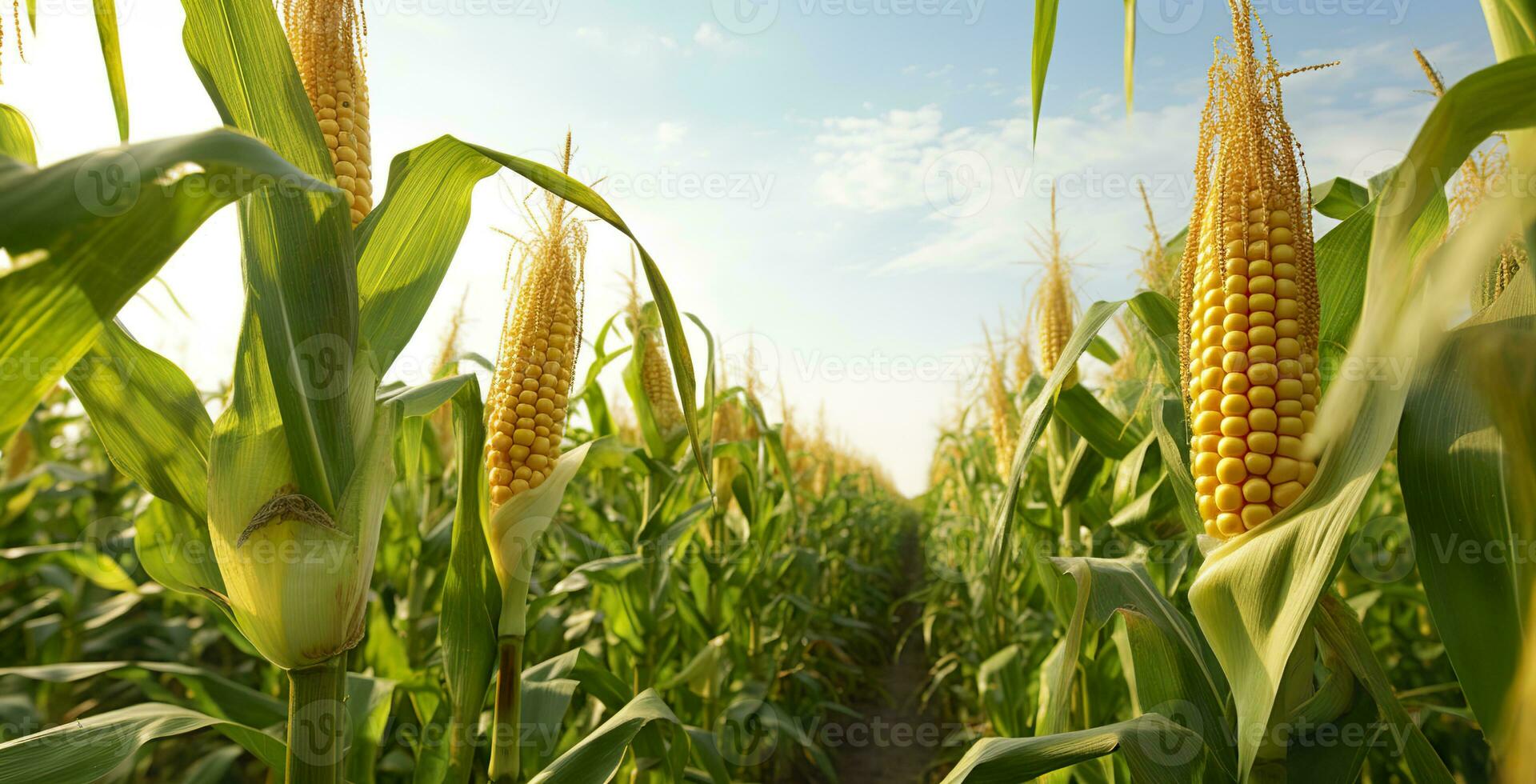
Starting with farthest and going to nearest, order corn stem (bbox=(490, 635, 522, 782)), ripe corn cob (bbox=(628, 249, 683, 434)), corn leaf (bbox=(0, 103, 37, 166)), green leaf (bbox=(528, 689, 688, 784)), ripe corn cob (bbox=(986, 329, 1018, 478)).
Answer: ripe corn cob (bbox=(986, 329, 1018, 478)), ripe corn cob (bbox=(628, 249, 683, 434)), corn stem (bbox=(490, 635, 522, 782)), green leaf (bbox=(528, 689, 688, 784)), corn leaf (bbox=(0, 103, 37, 166))

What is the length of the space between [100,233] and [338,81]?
0.88 meters

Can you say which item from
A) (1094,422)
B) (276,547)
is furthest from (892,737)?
(276,547)

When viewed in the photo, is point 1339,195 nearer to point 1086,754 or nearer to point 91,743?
point 1086,754

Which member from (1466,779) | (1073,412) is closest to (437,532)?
(1073,412)

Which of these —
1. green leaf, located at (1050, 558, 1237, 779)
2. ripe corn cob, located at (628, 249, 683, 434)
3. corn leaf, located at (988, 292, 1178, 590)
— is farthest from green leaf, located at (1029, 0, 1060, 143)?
ripe corn cob, located at (628, 249, 683, 434)

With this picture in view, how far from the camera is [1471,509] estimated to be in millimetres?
1046

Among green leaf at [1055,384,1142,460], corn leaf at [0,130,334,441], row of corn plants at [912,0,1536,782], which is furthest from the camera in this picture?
green leaf at [1055,384,1142,460]

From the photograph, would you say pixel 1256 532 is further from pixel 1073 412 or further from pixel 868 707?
pixel 868 707

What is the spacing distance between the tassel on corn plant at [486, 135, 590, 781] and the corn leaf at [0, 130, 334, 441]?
119 centimetres

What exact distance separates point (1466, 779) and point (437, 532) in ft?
14.7

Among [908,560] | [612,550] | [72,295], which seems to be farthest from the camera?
[908,560]

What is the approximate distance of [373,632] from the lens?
9.95ft

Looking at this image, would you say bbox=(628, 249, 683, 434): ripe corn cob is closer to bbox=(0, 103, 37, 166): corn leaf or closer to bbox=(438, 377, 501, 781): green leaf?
bbox=(438, 377, 501, 781): green leaf

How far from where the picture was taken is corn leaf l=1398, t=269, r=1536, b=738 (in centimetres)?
102
